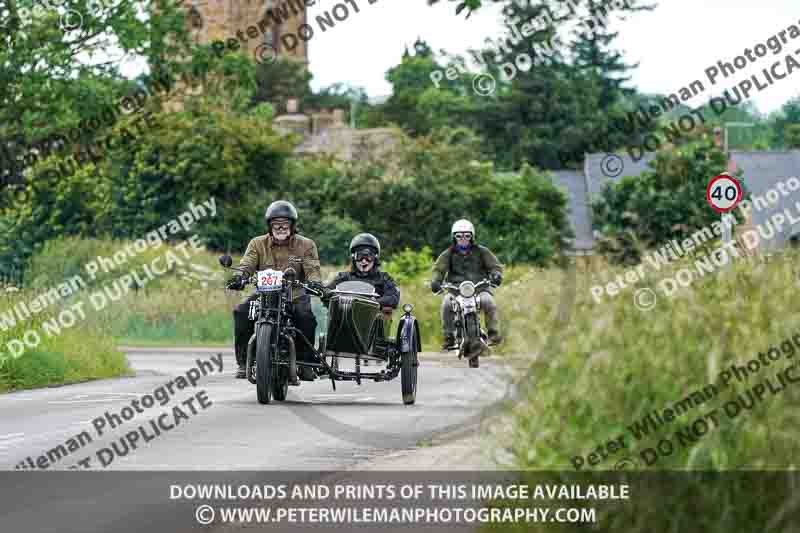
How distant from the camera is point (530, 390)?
7980 mm

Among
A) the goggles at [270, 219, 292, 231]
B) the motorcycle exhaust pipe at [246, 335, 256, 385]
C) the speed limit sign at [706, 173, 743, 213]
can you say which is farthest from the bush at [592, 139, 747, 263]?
the motorcycle exhaust pipe at [246, 335, 256, 385]

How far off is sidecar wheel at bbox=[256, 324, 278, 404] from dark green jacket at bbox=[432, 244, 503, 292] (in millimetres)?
4709

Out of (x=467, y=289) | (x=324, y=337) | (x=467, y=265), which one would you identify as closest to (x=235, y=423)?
(x=324, y=337)

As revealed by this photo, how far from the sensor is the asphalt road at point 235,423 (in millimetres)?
12375

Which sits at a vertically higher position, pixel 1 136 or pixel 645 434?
pixel 1 136

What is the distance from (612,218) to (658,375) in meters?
59.7

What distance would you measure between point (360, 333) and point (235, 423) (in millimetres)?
1913

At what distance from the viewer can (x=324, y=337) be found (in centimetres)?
1692

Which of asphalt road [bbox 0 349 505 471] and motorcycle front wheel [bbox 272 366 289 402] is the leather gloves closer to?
motorcycle front wheel [bbox 272 366 289 402]

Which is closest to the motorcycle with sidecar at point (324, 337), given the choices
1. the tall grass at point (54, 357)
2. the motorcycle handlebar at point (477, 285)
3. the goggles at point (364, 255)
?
the goggles at point (364, 255)

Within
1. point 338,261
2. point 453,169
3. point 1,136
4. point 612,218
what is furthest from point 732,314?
point 612,218

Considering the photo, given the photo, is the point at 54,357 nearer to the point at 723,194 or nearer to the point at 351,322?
the point at 351,322

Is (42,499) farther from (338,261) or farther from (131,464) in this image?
(338,261)

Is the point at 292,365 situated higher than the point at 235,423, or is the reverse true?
the point at 292,365
